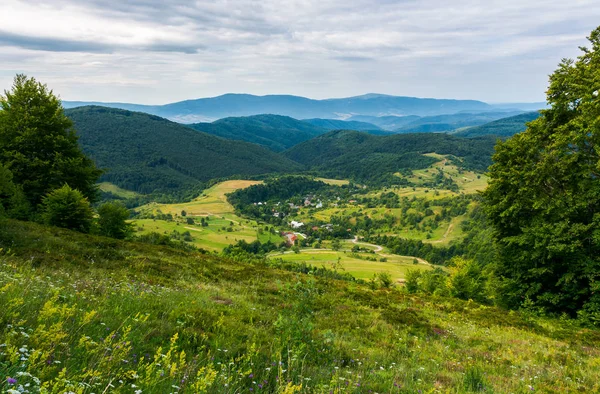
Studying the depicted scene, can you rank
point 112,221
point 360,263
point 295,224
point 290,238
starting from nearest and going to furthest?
point 112,221
point 360,263
point 290,238
point 295,224

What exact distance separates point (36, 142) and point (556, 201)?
37352 mm

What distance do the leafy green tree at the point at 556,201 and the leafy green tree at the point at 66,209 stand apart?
29334 mm

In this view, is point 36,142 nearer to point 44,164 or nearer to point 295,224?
point 44,164

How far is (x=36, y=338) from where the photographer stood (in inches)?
135

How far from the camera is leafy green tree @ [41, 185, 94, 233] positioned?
23.2 metres

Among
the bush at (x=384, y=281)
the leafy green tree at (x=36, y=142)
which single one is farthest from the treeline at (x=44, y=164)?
Answer: the bush at (x=384, y=281)

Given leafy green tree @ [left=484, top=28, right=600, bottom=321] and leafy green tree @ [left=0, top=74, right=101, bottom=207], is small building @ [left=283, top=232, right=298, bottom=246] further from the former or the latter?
leafy green tree @ [left=484, top=28, right=600, bottom=321]

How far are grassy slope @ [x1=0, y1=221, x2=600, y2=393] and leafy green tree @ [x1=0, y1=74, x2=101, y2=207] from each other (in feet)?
36.5

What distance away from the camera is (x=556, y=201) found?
58.2 ft

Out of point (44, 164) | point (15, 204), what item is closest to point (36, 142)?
point (44, 164)

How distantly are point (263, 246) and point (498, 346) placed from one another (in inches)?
5036

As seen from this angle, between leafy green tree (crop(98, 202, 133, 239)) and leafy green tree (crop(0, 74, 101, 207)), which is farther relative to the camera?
leafy green tree (crop(98, 202, 133, 239))

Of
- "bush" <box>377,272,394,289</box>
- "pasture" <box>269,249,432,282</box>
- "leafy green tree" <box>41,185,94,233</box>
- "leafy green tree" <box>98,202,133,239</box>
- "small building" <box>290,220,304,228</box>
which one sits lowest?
"small building" <box>290,220,304,228</box>

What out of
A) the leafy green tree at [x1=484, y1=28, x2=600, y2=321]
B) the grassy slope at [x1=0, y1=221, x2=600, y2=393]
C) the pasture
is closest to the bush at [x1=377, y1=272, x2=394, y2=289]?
the leafy green tree at [x1=484, y1=28, x2=600, y2=321]
